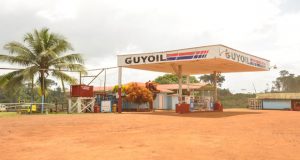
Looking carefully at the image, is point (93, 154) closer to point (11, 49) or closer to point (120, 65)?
point (120, 65)

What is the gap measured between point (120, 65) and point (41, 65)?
9409 millimetres

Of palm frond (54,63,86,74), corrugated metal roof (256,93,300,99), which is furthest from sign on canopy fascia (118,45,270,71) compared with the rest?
corrugated metal roof (256,93,300,99)

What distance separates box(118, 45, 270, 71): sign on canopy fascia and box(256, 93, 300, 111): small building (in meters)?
16.0

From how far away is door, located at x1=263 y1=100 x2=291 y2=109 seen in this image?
46375mm

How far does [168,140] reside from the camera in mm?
11039

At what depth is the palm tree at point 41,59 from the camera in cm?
3300

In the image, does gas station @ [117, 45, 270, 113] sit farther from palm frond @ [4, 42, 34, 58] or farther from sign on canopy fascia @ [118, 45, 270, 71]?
palm frond @ [4, 42, 34, 58]

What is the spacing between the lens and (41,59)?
113ft

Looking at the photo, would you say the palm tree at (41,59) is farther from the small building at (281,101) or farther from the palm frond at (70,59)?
the small building at (281,101)

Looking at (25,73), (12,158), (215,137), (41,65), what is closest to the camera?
(12,158)

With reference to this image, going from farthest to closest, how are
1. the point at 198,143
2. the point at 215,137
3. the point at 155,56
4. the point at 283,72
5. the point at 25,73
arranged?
the point at 283,72 < the point at 25,73 < the point at 155,56 < the point at 215,137 < the point at 198,143

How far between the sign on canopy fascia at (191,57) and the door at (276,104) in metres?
16.5

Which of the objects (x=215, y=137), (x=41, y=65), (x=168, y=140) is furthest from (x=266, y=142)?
(x=41, y=65)

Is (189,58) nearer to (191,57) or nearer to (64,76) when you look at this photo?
(191,57)
